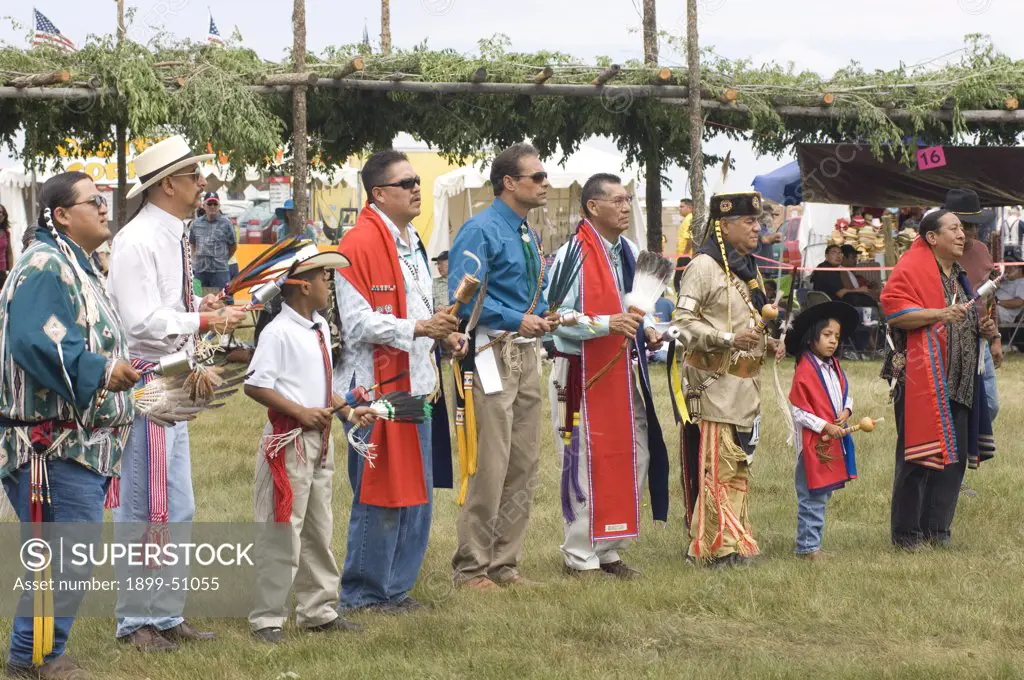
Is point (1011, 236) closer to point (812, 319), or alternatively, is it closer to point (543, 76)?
point (543, 76)

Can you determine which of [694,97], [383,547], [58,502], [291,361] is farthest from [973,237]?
[58,502]

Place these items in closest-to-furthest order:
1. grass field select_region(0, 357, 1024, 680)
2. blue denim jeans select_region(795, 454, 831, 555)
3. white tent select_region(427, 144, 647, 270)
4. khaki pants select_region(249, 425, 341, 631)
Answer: grass field select_region(0, 357, 1024, 680) → khaki pants select_region(249, 425, 341, 631) → blue denim jeans select_region(795, 454, 831, 555) → white tent select_region(427, 144, 647, 270)

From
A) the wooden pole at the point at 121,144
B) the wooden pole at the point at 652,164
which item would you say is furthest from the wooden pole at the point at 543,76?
the wooden pole at the point at 121,144

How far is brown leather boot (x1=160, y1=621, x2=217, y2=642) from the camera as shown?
508cm

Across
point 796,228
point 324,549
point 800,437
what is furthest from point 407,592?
point 796,228

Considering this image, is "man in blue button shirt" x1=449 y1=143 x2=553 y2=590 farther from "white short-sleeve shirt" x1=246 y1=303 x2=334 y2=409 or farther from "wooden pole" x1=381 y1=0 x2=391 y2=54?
"wooden pole" x1=381 y1=0 x2=391 y2=54

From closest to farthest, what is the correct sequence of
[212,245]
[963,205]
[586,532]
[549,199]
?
[586,532], [963,205], [212,245], [549,199]

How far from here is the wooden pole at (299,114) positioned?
13.1m

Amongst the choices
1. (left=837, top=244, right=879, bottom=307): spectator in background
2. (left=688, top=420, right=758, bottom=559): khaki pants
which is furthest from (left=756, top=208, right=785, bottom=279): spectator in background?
(left=688, top=420, right=758, bottom=559): khaki pants

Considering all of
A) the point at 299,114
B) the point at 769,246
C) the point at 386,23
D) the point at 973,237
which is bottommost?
the point at 769,246

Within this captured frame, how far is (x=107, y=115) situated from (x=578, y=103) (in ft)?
15.1

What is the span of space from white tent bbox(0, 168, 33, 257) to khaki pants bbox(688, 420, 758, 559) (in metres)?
15.0

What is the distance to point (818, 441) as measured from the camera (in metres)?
6.60

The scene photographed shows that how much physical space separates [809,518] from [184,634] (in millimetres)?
3066
